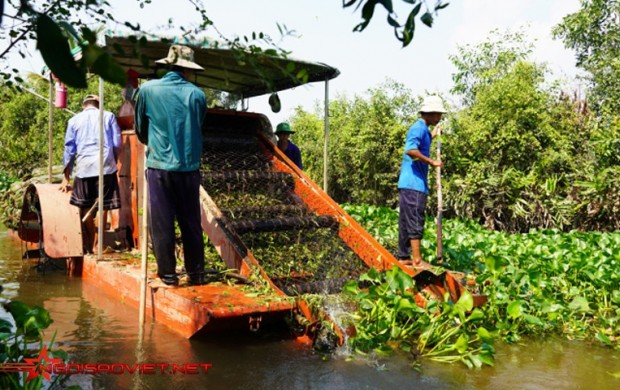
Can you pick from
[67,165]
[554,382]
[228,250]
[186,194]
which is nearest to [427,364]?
[554,382]

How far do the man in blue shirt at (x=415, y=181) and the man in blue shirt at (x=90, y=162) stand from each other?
3043mm

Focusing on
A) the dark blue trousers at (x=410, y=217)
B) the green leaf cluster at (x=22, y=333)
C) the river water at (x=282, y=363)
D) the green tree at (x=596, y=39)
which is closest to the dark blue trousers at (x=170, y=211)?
the river water at (x=282, y=363)

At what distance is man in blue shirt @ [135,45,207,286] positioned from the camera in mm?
4449

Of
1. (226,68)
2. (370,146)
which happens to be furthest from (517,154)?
(226,68)

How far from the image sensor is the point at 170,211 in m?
4.52

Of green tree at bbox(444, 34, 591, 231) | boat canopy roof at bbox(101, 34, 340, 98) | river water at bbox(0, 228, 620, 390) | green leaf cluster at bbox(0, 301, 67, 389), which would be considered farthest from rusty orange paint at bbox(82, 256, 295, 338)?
green tree at bbox(444, 34, 591, 231)

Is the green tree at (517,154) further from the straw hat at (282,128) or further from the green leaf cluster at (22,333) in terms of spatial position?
the green leaf cluster at (22,333)

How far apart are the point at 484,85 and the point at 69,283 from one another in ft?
27.9

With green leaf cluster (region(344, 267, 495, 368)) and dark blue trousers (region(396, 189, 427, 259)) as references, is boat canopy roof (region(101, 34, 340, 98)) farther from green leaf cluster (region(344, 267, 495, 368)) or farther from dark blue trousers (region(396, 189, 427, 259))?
green leaf cluster (region(344, 267, 495, 368))

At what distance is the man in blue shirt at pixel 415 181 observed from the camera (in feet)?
17.2

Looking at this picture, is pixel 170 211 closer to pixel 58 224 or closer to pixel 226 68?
pixel 226 68

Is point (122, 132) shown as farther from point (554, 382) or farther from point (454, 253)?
point (554, 382)

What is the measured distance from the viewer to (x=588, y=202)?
31.5 feet

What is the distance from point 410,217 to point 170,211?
212cm
